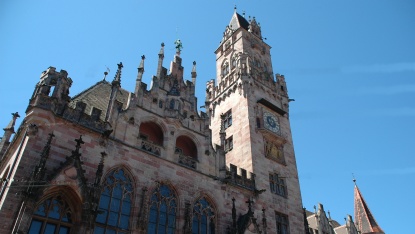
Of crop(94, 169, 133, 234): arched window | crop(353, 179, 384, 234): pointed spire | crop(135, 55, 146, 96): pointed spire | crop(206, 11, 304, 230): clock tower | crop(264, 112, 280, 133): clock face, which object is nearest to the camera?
crop(94, 169, 133, 234): arched window

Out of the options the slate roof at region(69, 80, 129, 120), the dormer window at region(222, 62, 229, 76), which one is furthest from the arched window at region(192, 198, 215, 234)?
the dormer window at region(222, 62, 229, 76)

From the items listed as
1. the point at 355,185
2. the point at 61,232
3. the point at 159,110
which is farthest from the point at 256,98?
the point at 355,185

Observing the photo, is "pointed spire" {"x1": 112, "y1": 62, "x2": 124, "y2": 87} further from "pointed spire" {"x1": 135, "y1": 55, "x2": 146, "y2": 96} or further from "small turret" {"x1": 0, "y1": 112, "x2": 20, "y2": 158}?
"small turret" {"x1": 0, "y1": 112, "x2": 20, "y2": 158}

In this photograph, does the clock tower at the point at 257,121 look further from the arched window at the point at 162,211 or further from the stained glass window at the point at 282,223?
the arched window at the point at 162,211

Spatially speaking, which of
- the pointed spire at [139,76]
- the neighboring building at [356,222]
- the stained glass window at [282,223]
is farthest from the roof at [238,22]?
the stained glass window at [282,223]

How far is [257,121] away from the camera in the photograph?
2508 centimetres

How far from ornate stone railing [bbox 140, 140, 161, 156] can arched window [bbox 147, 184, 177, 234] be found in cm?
168

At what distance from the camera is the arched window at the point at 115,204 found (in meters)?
14.1

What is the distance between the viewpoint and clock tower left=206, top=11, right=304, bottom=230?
2188cm

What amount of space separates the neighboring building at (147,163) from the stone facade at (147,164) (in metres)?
0.05

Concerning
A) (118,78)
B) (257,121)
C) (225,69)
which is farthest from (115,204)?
(225,69)

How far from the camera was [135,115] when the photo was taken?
17.9 meters

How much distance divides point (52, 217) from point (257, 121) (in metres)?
15.4

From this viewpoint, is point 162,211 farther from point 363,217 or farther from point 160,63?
point 363,217
